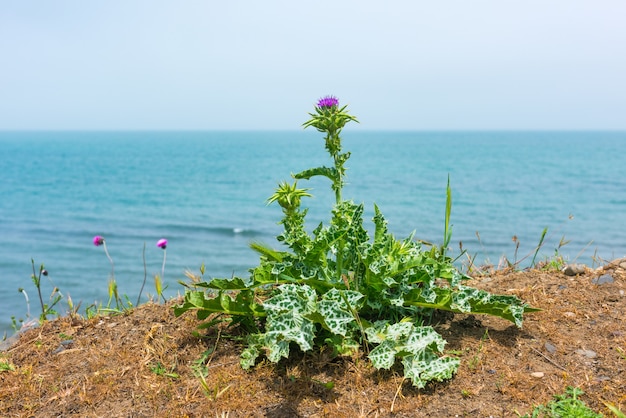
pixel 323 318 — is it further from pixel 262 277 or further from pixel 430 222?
pixel 430 222

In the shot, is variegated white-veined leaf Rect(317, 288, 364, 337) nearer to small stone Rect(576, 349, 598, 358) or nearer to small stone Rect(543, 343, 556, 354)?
small stone Rect(543, 343, 556, 354)

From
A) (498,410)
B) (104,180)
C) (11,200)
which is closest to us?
(498,410)

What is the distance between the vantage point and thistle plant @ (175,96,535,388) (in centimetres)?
289

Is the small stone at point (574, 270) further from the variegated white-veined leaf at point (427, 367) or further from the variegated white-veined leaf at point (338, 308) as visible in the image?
the variegated white-veined leaf at point (338, 308)

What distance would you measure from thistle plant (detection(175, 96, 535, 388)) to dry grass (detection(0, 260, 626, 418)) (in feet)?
0.46

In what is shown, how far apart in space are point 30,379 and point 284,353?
169 centimetres

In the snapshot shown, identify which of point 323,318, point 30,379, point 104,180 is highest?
point 323,318

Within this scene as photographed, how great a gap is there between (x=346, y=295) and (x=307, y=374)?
1.60ft

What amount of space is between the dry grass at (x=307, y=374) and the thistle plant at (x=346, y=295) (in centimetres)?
14

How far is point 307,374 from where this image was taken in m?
3.00

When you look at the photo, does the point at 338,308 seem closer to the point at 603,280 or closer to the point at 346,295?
the point at 346,295

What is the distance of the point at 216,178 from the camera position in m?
47.3

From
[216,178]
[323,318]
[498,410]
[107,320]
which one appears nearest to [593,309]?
[498,410]

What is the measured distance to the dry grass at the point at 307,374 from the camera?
9.17 ft
